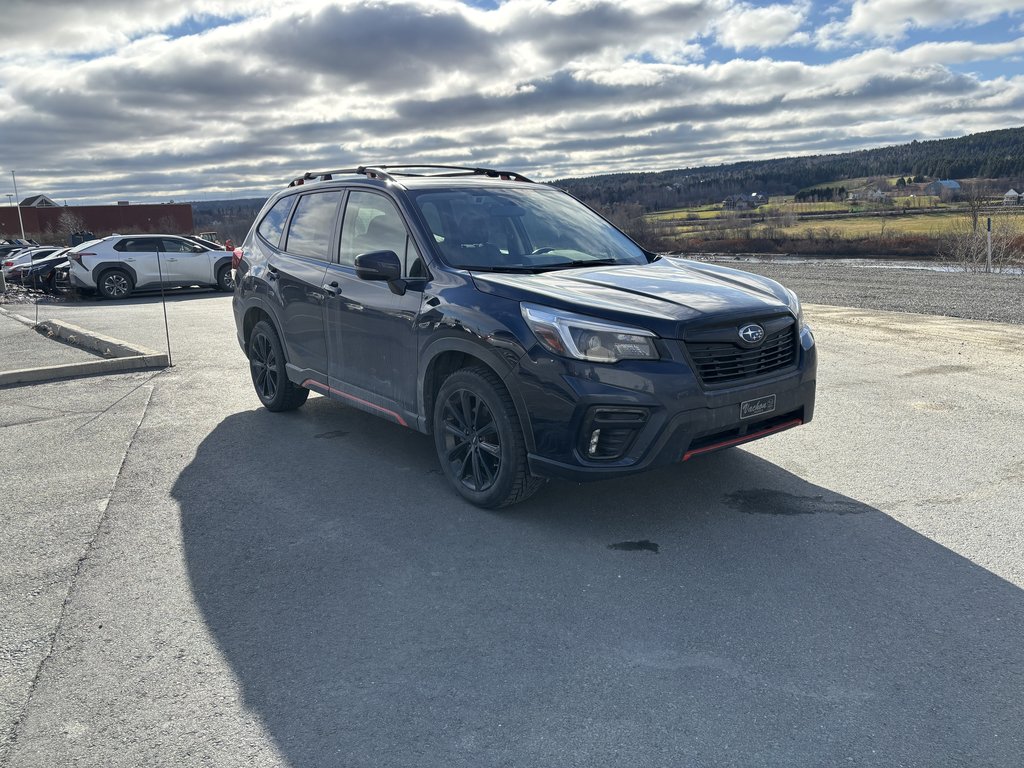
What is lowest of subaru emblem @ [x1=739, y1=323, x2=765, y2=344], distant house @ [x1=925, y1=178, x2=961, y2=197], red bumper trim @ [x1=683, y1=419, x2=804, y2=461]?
red bumper trim @ [x1=683, y1=419, x2=804, y2=461]

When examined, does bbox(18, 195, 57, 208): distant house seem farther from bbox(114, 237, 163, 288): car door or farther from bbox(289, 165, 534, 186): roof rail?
bbox(289, 165, 534, 186): roof rail

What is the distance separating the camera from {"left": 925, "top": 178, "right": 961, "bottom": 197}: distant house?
113m

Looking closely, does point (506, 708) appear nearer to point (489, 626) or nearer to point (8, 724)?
point (489, 626)

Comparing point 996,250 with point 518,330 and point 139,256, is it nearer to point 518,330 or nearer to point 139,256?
point 139,256

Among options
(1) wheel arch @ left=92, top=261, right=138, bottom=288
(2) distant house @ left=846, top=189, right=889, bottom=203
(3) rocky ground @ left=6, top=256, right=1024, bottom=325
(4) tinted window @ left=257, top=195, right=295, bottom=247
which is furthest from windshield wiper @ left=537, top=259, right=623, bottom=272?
(2) distant house @ left=846, top=189, right=889, bottom=203

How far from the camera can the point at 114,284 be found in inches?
869

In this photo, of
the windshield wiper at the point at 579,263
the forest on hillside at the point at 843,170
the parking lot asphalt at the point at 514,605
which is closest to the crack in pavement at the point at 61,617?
the parking lot asphalt at the point at 514,605

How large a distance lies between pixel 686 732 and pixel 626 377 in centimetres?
189

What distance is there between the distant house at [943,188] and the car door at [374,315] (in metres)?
121

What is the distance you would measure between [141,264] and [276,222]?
1690 cm

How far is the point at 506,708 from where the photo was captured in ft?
9.78

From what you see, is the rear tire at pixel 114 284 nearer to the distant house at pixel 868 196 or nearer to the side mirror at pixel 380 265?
the side mirror at pixel 380 265

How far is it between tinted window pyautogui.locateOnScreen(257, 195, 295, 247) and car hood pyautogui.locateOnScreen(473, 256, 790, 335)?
262 centimetres

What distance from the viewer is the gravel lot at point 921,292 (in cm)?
1354
